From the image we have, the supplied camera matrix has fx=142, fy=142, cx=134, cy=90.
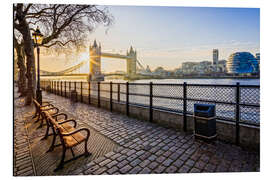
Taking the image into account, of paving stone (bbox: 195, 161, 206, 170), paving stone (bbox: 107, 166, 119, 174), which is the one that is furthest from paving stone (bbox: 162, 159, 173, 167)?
paving stone (bbox: 107, 166, 119, 174)

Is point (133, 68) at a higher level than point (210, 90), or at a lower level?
higher

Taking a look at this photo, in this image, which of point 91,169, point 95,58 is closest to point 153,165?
point 91,169

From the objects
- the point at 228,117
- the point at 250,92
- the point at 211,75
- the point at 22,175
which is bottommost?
the point at 22,175

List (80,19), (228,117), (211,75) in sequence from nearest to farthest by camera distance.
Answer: (228,117) < (80,19) < (211,75)

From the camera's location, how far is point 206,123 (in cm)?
366

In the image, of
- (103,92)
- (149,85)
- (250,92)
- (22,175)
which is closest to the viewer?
(22,175)

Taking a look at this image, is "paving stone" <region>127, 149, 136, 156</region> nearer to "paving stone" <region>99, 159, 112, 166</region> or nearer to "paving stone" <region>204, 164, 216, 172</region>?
"paving stone" <region>99, 159, 112, 166</region>

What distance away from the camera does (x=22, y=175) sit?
107 inches

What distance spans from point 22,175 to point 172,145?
323 centimetres

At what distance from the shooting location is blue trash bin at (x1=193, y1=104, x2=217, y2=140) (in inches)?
144

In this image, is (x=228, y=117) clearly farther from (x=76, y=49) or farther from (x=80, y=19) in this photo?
(x=76, y=49)

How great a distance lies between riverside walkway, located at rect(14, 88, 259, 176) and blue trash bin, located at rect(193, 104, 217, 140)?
20cm

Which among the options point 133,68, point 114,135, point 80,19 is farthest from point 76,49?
point 133,68

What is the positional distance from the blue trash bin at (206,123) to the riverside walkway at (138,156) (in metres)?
0.20
